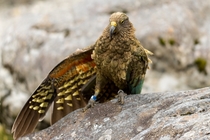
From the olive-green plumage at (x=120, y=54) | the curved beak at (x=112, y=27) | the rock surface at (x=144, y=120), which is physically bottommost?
the rock surface at (x=144, y=120)

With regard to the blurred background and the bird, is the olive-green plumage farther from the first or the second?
the blurred background

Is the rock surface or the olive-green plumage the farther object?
the olive-green plumage

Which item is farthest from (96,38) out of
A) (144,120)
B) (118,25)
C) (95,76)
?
(144,120)

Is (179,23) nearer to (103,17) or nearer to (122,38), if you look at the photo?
(103,17)

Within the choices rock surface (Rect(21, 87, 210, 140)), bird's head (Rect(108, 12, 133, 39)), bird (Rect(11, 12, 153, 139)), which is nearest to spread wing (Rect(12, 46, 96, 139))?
bird (Rect(11, 12, 153, 139))

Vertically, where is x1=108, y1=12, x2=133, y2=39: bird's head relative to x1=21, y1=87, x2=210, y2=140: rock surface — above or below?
above

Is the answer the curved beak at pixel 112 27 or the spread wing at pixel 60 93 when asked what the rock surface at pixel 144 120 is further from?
the curved beak at pixel 112 27

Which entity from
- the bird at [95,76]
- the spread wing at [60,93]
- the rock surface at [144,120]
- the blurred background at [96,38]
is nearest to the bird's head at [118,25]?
the bird at [95,76]
